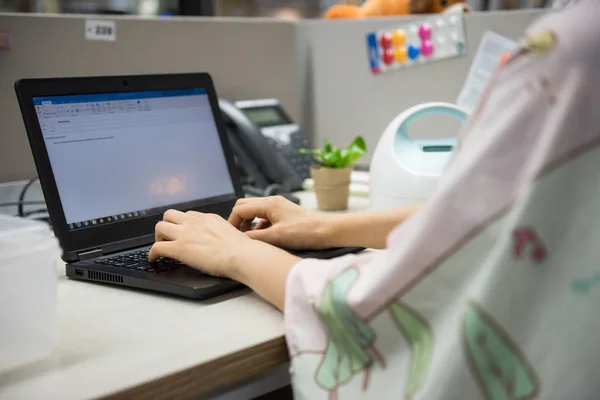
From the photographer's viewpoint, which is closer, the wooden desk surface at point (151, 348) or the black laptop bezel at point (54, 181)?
the wooden desk surface at point (151, 348)

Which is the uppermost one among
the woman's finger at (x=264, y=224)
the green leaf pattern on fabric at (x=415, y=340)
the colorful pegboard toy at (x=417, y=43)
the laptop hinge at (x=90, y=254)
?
the colorful pegboard toy at (x=417, y=43)

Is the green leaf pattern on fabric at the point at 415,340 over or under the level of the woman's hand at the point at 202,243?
over

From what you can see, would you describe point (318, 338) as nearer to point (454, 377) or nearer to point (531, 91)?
point (454, 377)

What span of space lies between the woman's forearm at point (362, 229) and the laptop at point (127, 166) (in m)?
→ 0.02

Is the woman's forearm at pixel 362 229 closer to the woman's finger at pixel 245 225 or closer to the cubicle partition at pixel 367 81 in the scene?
the woman's finger at pixel 245 225

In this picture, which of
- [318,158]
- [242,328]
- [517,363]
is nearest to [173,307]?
[242,328]

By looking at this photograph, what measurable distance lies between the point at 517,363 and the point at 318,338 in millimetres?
176

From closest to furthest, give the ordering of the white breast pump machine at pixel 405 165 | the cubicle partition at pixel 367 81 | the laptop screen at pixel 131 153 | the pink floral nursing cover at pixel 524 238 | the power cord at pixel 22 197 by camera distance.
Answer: the pink floral nursing cover at pixel 524 238 < the laptop screen at pixel 131 153 < the white breast pump machine at pixel 405 165 < the power cord at pixel 22 197 < the cubicle partition at pixel 367 81

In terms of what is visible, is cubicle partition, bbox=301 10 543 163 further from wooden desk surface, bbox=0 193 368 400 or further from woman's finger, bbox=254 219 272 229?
wooden desk surface, bbox=0 193 368 400

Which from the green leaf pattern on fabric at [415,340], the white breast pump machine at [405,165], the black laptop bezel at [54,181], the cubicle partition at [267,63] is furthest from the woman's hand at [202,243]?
the cubicle partition at [267,63]

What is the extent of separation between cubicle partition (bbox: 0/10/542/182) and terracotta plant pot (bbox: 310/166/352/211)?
306 mm

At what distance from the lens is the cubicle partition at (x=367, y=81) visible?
143 centimetres

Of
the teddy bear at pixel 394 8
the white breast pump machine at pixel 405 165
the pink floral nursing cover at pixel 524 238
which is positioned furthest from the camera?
the teddy bear at pixel 394 8

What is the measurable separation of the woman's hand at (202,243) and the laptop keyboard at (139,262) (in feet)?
0.04
